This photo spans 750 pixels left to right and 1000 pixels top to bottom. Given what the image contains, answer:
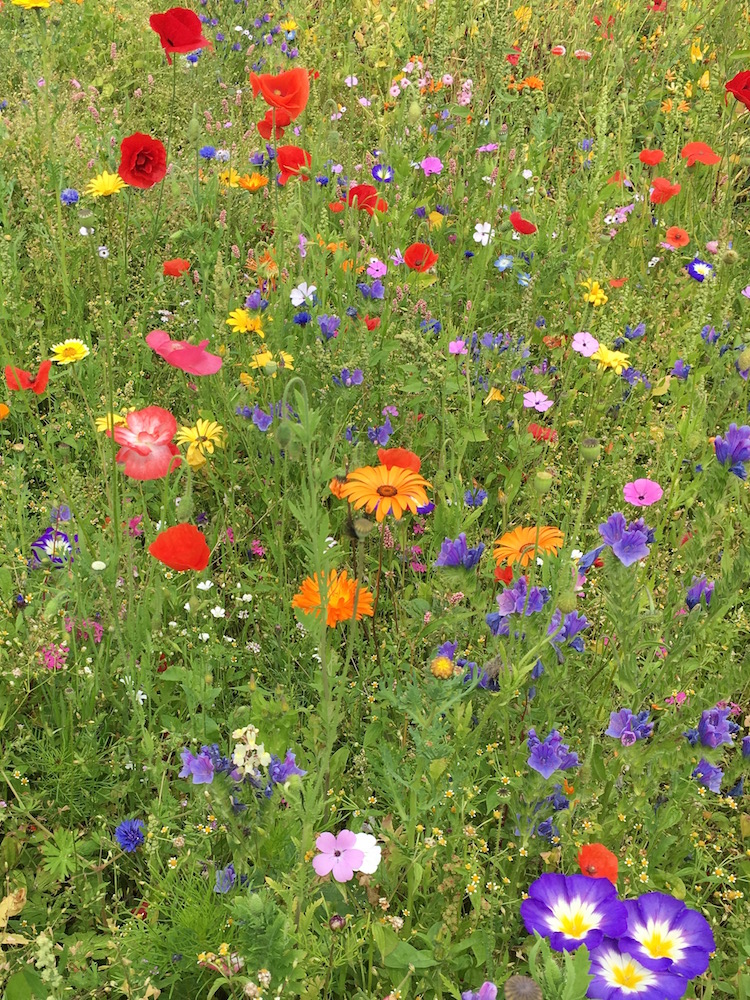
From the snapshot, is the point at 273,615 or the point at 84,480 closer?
the point at 273,615

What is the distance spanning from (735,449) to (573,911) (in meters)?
0.98

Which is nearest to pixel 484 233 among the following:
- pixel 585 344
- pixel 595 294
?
pixel 595 294

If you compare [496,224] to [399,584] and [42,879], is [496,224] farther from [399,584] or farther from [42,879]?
[42,879]

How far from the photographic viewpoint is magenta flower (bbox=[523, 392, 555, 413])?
2346 millimetres

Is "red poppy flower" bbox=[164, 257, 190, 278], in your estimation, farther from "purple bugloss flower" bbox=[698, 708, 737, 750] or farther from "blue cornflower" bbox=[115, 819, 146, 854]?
"purple bugloss flower" bbox=[698, 708, 737, 750]

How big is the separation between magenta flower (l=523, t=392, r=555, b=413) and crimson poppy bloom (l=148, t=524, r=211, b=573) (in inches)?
45.0

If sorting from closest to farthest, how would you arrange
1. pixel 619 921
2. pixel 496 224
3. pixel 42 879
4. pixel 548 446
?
pixel 619 921
pixel 42 879
pixel 548 446
pixel 496 224

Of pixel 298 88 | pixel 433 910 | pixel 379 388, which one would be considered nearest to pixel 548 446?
pixel 379 388

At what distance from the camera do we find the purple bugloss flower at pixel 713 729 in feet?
4.62

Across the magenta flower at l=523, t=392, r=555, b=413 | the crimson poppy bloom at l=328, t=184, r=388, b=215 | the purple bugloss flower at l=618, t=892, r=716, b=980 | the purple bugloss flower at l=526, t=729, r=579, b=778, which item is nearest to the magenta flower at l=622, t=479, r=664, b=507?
the magenta flower at l=523, t=392, r=555, b=413

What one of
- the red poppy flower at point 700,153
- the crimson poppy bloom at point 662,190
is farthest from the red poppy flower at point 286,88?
the red poppy flower at point 700,153

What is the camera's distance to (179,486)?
→ 234 centimetres

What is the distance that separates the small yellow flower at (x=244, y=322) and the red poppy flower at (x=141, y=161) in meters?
0.45

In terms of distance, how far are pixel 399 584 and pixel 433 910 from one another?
859 mm
